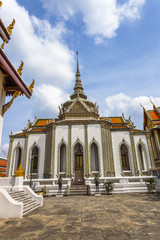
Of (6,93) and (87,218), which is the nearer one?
(87,218)

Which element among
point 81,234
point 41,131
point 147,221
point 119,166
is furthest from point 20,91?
point 119,166

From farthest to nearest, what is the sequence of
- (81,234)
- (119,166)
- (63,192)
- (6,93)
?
(119,166), (63,192), (6,93), (81,234)

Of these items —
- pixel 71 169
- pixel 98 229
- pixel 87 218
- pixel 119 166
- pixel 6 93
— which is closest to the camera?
pixel 98 229

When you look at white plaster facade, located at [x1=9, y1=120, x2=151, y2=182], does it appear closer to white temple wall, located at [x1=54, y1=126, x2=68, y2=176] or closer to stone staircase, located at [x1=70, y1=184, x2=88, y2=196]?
white temple wall, located at [x1=54, y1=126, x2=68, y2=176]

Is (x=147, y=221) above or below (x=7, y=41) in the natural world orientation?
below

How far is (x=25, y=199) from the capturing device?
311 inches

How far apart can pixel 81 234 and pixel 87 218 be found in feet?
5.51

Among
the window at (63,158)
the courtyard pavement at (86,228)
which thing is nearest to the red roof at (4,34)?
the courtyard pavement at (86,228)

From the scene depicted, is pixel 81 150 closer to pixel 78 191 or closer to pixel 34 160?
pixel 78 191

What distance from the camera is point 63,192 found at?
1345 cm

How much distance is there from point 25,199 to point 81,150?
12.1 meters

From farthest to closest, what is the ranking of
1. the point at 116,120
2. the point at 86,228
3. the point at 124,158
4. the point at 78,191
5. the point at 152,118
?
the point at 152,118, the point at 116,120, the point at 124,158, the point at 78,191, the point at 86,228

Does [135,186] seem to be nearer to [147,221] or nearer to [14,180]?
[147,221]

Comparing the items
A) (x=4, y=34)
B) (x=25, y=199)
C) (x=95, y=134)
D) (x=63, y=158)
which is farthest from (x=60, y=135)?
(x=4, y=34)
